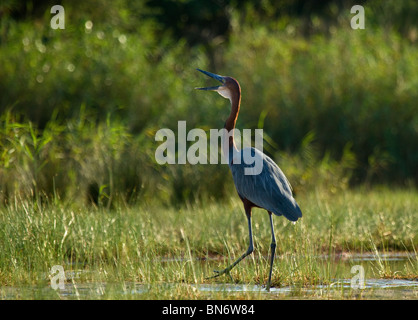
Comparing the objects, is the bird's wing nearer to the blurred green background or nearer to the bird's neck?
the bird's neck

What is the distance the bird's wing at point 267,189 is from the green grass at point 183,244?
29cm

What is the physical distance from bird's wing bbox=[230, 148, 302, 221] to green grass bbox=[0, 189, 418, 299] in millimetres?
293

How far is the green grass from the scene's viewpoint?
555 centimetres

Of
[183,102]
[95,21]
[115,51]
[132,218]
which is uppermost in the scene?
[95,21]

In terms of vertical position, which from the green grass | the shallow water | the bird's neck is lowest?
the shallow water

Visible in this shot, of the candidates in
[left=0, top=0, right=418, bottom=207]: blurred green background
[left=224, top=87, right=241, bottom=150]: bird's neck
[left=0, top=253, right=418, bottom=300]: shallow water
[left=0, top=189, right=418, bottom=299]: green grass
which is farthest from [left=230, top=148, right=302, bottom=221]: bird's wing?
[left=0, top=0, right=418, bottom=207]: blurred green background

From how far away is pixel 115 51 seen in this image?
13500mm

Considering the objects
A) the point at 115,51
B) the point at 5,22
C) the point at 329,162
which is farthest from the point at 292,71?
the point at 5,22

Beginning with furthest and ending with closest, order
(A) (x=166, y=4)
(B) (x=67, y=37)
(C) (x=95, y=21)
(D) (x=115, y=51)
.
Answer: (A) (x=166, y=4), (C) (x=95, y=21), (B) (x=67, y=37), (D) (x=115, y=51)

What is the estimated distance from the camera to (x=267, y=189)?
6031 mm

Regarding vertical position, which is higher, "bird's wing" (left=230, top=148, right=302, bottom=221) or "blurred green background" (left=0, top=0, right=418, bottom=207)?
"blurred green background" (left=0, top=0, right=418, bottom=207)

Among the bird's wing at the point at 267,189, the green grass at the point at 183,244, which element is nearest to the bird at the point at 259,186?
the bird's wing at the point at 267,189

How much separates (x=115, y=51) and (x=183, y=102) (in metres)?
1.68
